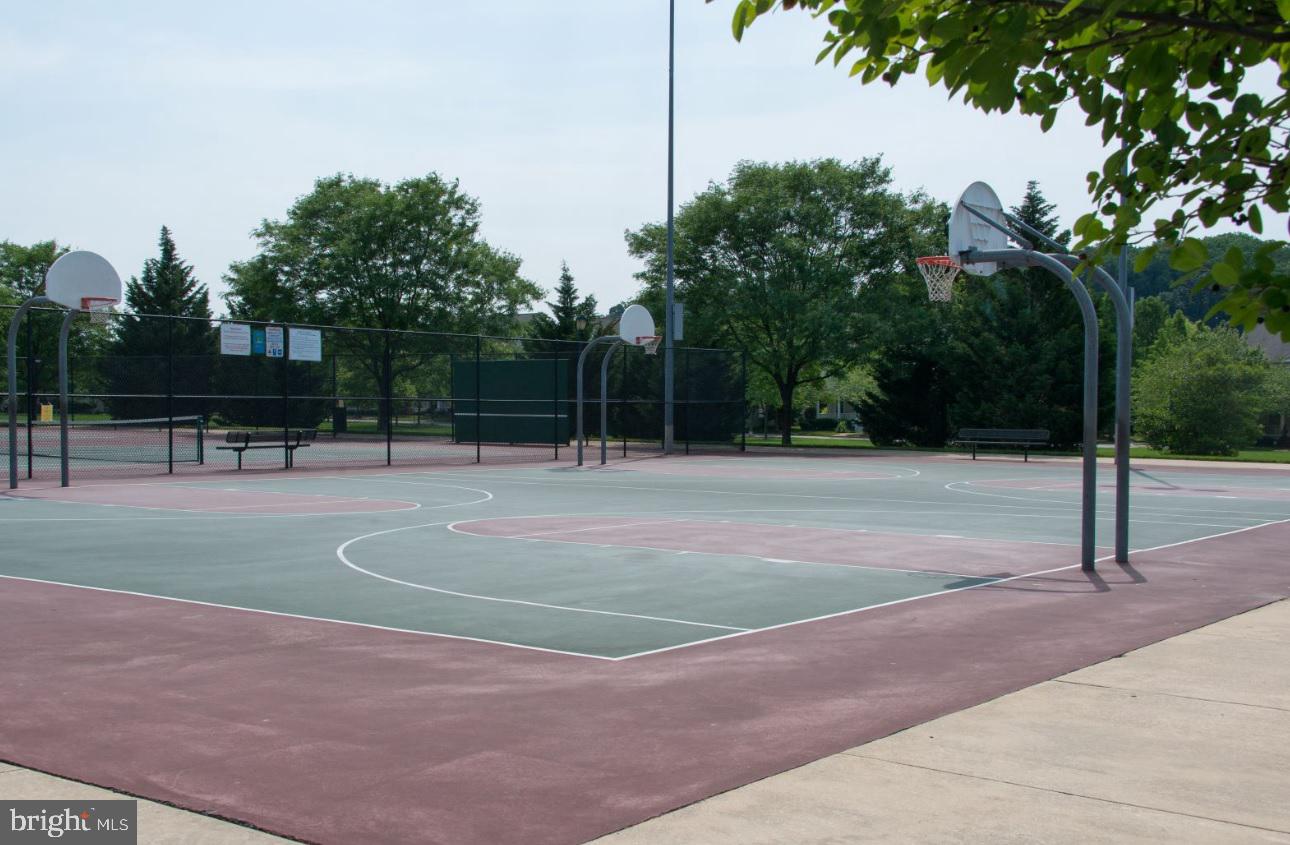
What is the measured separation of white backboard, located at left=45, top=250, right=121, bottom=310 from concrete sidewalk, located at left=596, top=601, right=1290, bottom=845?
21.2 m

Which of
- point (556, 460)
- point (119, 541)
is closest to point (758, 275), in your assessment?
point (556, 460)

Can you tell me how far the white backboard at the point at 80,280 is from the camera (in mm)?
23016

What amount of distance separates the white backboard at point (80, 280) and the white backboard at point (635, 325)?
14.0 metres

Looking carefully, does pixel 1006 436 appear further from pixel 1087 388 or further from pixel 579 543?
pixel 579 543

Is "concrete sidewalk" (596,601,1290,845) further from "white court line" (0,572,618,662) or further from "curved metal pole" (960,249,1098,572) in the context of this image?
"curved metal pole" (960,249,1098,572)

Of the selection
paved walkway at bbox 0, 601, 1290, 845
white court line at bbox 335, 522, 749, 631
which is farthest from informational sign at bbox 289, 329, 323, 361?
paved walkway at bbox 0, 601, 1290, 845

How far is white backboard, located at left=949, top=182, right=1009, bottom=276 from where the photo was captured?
13.4 meters

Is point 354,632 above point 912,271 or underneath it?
underneath

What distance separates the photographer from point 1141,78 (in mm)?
3449

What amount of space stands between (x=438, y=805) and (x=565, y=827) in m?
0.59

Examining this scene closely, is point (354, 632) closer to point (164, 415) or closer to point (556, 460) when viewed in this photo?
point (556, 460)

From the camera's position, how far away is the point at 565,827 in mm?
4676

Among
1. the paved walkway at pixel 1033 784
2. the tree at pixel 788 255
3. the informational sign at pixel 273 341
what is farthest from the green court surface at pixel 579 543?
the tree at pixel 788 255

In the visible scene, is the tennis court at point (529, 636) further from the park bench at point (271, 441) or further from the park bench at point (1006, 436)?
the park bench at point (1006, 436)
